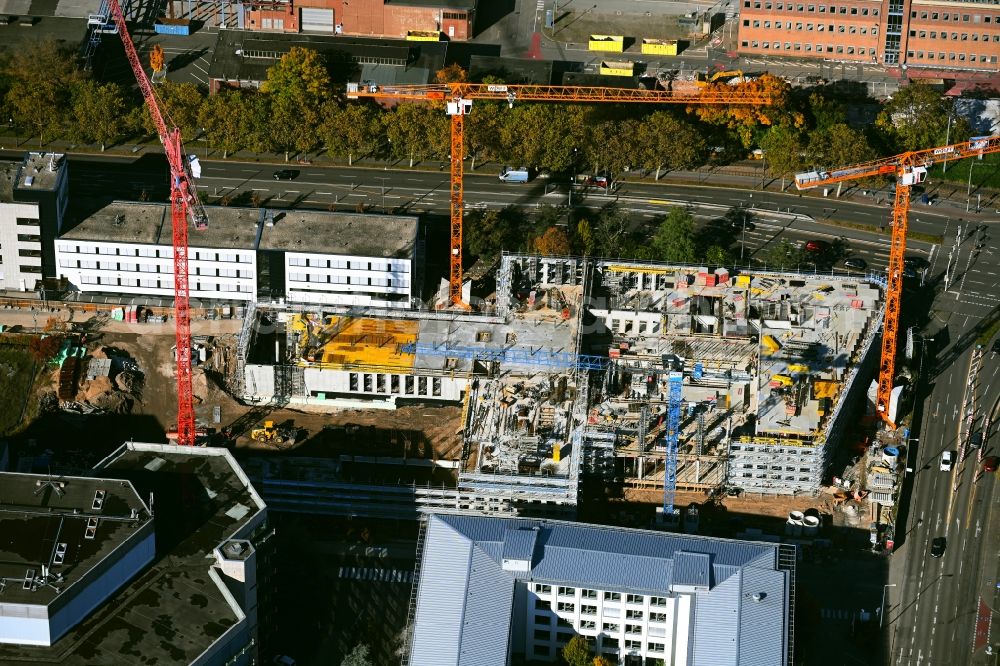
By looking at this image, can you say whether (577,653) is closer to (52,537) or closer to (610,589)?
(610,589)

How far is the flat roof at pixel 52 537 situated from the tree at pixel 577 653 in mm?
46570

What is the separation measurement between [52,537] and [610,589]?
5829 centimetres

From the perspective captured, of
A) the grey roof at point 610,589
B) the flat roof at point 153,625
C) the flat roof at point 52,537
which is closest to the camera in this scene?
the flat roof at point 153,625

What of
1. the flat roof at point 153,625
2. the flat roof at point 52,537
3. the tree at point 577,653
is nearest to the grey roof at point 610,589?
the tree at point 577,653

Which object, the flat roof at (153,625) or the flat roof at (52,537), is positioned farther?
the flat roof at (52,537)

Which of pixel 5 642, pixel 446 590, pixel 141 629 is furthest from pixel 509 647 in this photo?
pixel 5 642

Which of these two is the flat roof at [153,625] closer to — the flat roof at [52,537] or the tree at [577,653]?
the flat roof at [52,537]

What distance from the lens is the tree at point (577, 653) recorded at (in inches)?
7731

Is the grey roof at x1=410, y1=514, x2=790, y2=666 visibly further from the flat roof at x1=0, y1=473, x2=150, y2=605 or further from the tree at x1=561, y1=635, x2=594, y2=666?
the flat roof at x1=0, y1=473, x2=150, y2=605

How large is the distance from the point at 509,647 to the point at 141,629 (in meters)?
37.5

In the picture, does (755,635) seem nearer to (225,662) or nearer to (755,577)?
(755,577)

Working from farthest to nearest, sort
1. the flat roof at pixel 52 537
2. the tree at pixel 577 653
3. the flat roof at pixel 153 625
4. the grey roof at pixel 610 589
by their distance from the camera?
the tree at pixel 577 653, the grey roof at pixel 610 589, the flat roof at pixel 52 537, the flat roof at pixel 153 625

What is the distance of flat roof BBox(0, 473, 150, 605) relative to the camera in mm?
189125

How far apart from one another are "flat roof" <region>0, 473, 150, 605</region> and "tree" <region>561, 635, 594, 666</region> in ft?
153
